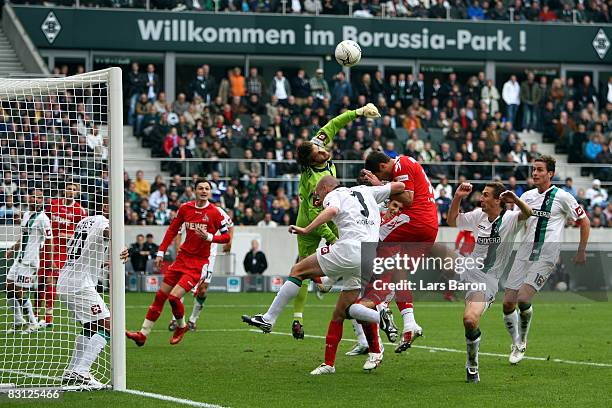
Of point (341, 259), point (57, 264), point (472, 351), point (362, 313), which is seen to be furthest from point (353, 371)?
point (57, 264)

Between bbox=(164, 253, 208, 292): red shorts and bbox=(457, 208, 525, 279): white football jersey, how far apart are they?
491cm

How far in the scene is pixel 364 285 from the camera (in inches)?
507

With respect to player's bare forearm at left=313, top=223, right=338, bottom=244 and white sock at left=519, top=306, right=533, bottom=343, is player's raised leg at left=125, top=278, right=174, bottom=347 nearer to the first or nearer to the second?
player's bare forearm at left=313, top=223, right=338, bottom=244

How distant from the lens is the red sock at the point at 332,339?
1264cm

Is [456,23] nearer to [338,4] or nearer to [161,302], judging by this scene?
[338,4]

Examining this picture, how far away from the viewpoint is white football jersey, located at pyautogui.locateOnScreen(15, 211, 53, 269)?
1500 centimetres

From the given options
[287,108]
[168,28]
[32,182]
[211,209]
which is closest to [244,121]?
[287,108]

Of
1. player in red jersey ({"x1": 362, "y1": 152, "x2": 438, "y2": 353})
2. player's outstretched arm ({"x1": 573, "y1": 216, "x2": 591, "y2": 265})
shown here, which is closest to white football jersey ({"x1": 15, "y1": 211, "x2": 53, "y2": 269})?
player in red jersey ({"x1": 362, "y1": 152, "x2": 438, "y2": 353})

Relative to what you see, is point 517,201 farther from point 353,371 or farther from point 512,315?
point 353,371

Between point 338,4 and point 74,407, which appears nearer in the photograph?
point 74,407

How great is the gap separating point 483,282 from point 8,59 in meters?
25.4

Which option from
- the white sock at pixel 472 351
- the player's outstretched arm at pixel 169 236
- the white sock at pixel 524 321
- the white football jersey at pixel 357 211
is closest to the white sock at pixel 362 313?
the white football jersey at pixel 357 211

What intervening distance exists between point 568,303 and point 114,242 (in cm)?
1833

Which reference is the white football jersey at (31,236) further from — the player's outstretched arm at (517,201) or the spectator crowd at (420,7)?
the spectator crowd at (420,7)
